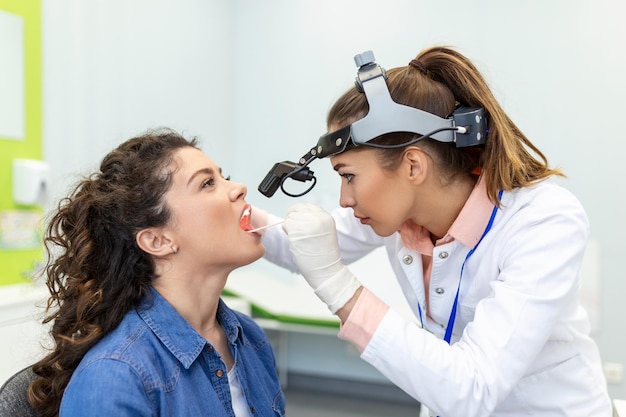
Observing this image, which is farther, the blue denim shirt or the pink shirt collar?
the pink shirt collar

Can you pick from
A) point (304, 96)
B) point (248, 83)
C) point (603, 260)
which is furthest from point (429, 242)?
point (248, 83)

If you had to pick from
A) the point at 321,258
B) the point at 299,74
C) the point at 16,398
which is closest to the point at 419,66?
the point at 321,258

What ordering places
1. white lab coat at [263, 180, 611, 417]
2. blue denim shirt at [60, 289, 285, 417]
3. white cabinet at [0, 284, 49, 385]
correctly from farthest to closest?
white cabinet at [0, 284, 49, 385] < white lab coat at [263, 180, 611, 417] < blue denim shirt at [60, 289, 285, 417]

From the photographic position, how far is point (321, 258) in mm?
1300

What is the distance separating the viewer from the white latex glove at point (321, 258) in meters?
1.27

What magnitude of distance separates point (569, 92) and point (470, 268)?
2.36 meters

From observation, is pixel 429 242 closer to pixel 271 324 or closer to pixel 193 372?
pixel 193 372

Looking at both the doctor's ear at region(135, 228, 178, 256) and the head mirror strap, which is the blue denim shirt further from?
the head mirror strap

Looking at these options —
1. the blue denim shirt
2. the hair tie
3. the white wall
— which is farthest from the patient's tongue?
the white wall

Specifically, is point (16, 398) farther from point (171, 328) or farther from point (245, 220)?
point (245, 220)

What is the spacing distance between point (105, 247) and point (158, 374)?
0.35m

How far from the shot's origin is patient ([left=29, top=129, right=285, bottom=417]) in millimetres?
1167

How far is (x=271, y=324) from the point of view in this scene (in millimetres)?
3359

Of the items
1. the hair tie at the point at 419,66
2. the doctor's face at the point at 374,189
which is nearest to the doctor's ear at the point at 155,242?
the doctor's face at the point at 374,189
